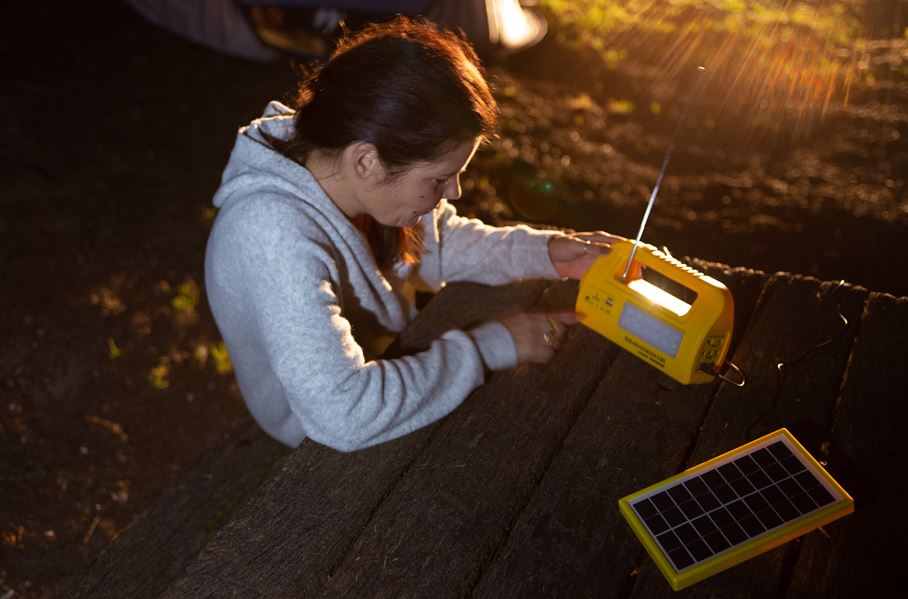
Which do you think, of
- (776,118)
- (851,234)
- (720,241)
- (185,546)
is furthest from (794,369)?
(776,118)

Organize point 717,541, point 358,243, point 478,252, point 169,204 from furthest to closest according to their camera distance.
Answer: point 169,204 → point 478,252 → point 358,243 → point 717,541

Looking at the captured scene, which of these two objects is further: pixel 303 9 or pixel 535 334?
pixel 303 9

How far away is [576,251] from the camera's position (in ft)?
5.65

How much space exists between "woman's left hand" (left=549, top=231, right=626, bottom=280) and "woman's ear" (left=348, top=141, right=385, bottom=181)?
50cm

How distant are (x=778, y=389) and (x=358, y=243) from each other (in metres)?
1.00

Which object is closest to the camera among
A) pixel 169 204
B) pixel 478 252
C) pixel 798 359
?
pixel 798 359

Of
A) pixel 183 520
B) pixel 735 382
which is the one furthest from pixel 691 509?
pixel 183 520

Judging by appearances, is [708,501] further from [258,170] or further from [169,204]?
[169,204]

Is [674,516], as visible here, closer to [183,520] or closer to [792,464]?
[792,464]

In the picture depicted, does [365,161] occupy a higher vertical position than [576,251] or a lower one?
higher

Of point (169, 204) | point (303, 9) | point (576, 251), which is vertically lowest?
point (169, 204)

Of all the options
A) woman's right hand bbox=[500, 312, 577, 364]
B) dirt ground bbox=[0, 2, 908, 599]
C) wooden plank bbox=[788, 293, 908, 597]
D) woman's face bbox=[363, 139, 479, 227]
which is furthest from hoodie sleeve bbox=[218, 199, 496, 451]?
dirt ground bbox=[0, 2, 908, 599]

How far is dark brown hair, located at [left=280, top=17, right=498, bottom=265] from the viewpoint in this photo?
143 centimetres

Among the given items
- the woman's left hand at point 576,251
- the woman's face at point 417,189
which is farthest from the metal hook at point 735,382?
the woman's face at point 417,189
